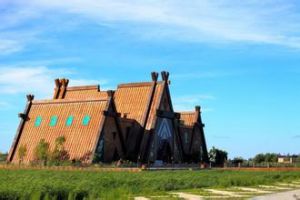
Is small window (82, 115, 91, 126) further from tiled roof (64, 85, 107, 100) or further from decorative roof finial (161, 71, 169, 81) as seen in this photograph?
decorative roof finial (161, 71, 169, 81)

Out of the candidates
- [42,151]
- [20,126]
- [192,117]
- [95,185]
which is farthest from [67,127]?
[95,185]

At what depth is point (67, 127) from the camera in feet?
168

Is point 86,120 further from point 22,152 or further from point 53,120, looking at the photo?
point 22,152

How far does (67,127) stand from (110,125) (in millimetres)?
4004

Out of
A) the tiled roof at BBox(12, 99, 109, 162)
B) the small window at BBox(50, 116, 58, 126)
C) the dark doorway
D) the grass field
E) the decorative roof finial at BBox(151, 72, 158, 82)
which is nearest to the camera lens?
the grass field

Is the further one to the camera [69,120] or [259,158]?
[259,158]

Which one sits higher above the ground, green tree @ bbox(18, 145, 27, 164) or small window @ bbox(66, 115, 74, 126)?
small window @ bbox(66, 115, 74, 126)

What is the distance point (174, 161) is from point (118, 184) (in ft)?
129

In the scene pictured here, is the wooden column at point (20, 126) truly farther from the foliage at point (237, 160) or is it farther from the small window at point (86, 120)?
the foliage at point (237, 160)

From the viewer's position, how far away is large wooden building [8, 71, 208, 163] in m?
49.8

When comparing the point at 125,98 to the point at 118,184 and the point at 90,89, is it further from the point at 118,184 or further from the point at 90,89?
the point at 118,184

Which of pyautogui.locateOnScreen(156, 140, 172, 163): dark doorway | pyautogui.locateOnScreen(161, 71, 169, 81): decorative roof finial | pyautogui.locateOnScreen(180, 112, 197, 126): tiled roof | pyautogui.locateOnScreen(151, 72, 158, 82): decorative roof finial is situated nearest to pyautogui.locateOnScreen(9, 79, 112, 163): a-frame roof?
pyautogui.locateOnScreen(151, 72, 158, 82): decorative roof finial

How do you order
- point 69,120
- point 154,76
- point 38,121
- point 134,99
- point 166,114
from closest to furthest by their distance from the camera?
point 69,120 → point 38,121 → point 166,114 → point 154,76 → point 134,99

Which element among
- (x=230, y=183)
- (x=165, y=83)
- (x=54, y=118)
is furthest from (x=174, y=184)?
(x=165, y=83)
